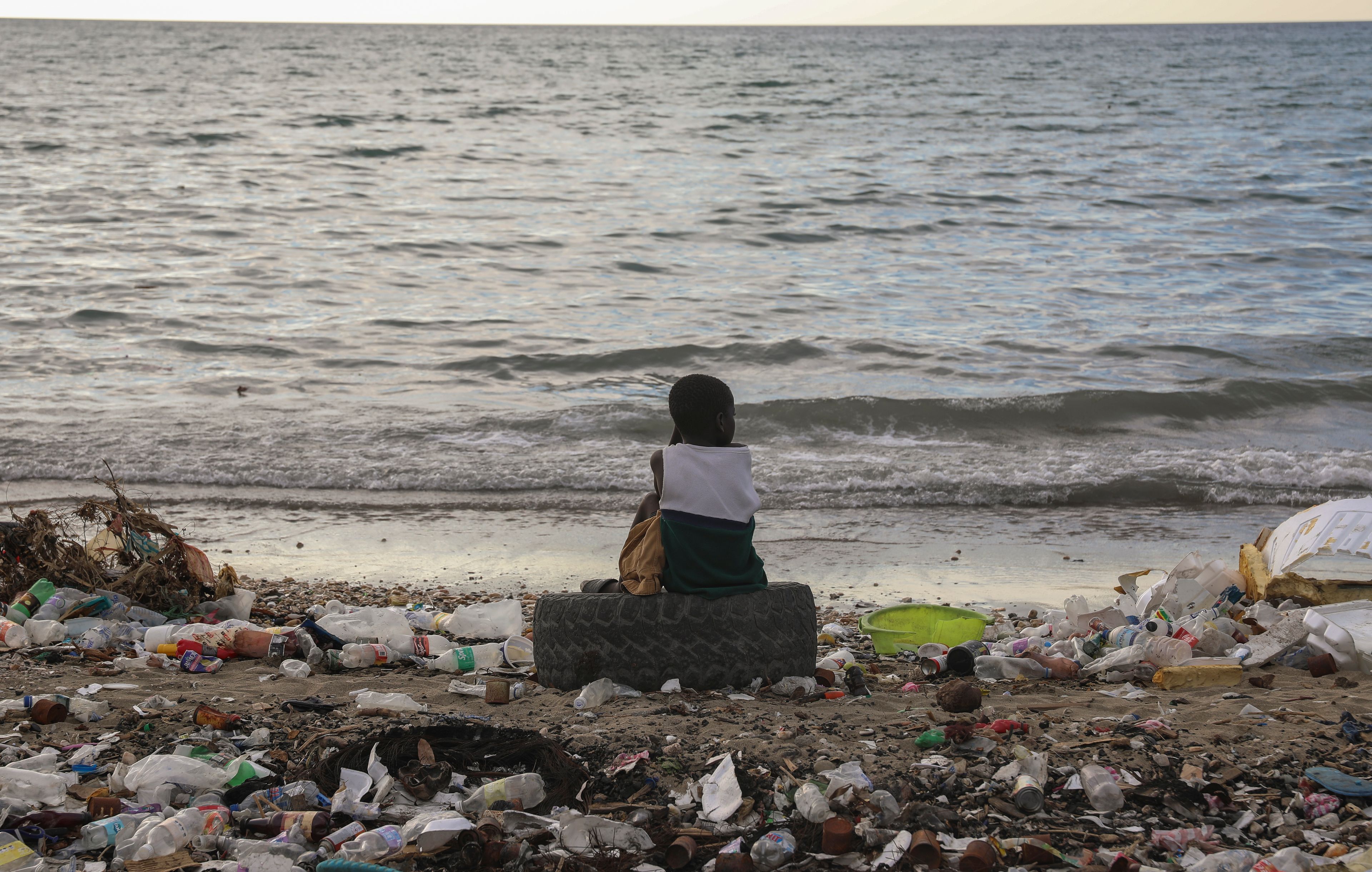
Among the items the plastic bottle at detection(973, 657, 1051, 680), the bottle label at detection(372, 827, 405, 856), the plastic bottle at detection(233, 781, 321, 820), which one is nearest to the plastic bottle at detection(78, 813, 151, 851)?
the plastic bottle at detection(233, 781, 321, 820)

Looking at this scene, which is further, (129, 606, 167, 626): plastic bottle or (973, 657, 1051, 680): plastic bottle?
(129, 606, 167, 626): plastic bottle

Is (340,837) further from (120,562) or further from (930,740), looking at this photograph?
(120,562)

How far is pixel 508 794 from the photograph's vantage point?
8.70 feet

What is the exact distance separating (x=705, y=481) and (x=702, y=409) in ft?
0.78

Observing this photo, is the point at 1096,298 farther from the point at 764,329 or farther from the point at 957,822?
the point at 957,822

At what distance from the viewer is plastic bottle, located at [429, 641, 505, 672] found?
3971mm

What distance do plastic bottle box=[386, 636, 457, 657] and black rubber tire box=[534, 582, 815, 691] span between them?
0.82 m

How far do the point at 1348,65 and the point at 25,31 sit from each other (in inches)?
3797

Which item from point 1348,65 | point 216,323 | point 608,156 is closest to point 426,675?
point 216,323

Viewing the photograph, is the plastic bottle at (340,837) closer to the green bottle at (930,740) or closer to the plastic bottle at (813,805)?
the plastic bottle at (813,805)

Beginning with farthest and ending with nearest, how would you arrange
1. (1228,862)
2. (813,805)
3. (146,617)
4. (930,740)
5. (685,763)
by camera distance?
(146,617)
(930,740)
(685,763)
(813,805)
(1228,862)

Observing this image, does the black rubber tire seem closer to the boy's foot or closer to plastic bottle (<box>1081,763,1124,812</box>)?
the boy's foot

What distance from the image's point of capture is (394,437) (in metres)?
8.40

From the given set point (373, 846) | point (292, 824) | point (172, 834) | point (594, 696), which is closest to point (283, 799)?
point (292, 824)
